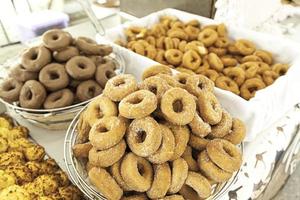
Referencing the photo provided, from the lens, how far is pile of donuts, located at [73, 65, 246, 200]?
51cm

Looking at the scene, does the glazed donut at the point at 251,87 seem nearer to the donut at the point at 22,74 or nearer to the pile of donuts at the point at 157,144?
the pile of donuts at the point at 157,144

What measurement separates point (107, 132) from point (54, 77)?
307 millimetres

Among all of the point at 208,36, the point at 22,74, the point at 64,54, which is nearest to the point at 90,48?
the point at 64,54

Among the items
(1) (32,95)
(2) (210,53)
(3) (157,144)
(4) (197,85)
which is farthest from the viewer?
(2) (210,53)

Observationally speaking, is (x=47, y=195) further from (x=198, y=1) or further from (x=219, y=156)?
(x=198, y=1)

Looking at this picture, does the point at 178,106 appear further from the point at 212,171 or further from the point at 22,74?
the point at 22,74

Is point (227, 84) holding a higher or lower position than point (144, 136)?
lower

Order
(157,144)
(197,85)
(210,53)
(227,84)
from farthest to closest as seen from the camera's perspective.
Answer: (210,53), (227,84), (197,85), (157,144)

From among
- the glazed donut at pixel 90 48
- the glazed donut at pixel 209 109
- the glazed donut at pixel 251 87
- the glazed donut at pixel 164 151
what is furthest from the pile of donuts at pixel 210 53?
the glazed donut at pixel 164 151

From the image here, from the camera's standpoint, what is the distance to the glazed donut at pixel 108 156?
0.52 meters

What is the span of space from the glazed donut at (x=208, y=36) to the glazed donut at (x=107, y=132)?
526 millimetres

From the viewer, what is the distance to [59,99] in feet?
2.40

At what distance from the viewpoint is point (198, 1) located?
1204mm

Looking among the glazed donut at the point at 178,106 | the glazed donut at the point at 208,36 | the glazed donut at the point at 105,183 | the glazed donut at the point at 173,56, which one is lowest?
the glazed donut at the point at 173,56
